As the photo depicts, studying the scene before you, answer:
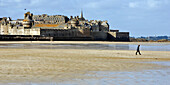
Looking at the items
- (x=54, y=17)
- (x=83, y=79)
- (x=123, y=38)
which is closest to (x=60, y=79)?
(x=83, y=79)

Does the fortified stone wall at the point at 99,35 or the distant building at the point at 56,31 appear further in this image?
the fortified stone wall at the point at 99,35

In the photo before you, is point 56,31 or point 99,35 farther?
point 99,35

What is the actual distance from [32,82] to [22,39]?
5906cm

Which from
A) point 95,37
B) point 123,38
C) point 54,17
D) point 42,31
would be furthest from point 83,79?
point 54,17

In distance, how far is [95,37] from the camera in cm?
9719

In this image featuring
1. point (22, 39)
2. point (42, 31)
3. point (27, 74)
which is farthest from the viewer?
point (42, 31)

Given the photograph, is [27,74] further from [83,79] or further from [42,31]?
Result: [42,31]

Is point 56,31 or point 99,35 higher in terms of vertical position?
point 56,31

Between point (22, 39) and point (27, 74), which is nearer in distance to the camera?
point (27, 74)

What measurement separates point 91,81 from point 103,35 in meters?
89.5

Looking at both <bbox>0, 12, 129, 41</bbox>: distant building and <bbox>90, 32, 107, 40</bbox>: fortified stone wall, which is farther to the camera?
<bbox>90, 32, 107, 40</bbox>: fortified stone wall

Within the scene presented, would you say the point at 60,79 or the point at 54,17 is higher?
the point at 54,17

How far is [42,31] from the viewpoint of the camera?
84.8 metres

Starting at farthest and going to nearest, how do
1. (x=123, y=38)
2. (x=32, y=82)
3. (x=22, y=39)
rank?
1. (x=123, y=38)
2. (x=22, y=39)
3. (x=32, y=82)
